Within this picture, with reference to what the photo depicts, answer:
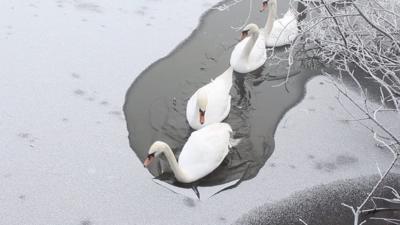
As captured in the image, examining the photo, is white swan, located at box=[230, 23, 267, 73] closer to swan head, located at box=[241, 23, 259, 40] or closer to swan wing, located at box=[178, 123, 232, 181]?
swan head, located at box=[241, 23, 259, 40]

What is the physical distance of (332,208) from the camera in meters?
3.36

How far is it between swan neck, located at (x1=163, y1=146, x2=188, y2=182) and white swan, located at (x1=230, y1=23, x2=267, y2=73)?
1751 millimetres

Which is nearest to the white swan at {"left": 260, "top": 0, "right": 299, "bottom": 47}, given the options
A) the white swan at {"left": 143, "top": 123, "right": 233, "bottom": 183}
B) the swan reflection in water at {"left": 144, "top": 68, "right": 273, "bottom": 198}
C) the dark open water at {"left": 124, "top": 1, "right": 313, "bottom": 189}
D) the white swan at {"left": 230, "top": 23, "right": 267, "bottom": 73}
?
the dark open water at {"left": 124, "top": 1, "right": 313, "bottom": 189}

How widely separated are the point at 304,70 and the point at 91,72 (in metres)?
2.14

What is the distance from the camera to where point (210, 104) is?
3.98 metres

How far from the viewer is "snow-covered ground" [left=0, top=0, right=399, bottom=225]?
10.5ft

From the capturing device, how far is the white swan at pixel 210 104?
146 inches

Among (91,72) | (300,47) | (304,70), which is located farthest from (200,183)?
(300,47)

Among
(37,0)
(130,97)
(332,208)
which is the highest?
(37,0)

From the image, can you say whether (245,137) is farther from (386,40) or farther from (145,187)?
(386,40)

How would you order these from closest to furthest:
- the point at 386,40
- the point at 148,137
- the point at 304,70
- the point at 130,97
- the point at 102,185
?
the point at 102,185 < the point at 148,137 < the point at 130,97 < the point at 304,70 < the point at 386,40

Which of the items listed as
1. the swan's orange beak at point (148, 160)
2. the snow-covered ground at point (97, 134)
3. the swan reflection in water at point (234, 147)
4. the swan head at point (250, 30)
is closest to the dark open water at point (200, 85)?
the swan reflection in water at point (234, 147)

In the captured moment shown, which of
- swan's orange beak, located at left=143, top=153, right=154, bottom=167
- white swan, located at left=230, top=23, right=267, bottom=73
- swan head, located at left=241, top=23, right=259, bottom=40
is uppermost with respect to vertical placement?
swan head, located at left=241, top=23, right=259, bottom=40

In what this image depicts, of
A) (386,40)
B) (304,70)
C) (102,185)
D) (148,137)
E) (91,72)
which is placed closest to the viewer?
(102,185)
